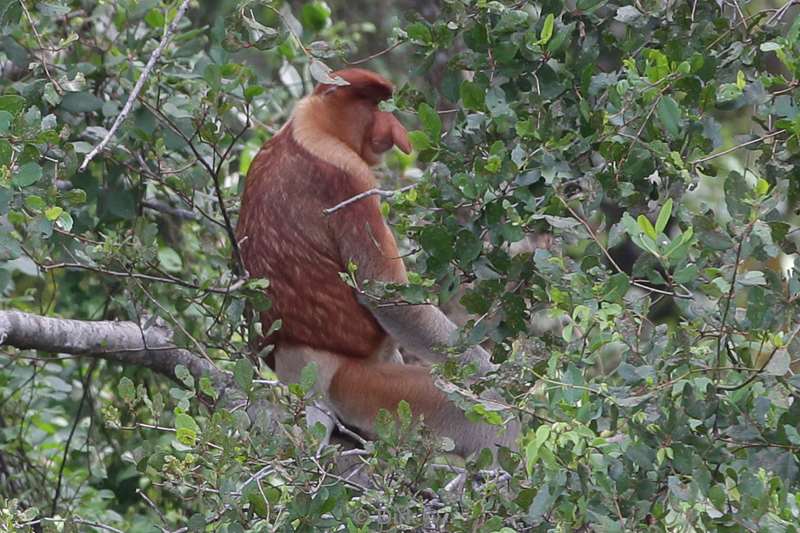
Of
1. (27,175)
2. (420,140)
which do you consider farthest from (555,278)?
(27,175)

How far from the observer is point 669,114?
6.11 ft

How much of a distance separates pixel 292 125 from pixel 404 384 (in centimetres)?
80

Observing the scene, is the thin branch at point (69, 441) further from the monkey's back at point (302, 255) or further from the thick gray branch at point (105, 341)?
the monkey's back at point (302, 255)

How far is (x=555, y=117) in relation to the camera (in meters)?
2.14

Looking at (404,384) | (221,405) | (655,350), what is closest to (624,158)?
(655,350)

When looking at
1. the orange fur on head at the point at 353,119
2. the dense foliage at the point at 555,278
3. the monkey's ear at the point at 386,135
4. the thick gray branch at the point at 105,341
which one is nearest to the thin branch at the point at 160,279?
the dense foliage at the point at 555,278

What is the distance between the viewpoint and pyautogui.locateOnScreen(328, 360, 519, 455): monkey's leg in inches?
120

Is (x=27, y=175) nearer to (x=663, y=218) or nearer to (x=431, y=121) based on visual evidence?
(x=431, y=121)

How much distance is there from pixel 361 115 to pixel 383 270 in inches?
20.7

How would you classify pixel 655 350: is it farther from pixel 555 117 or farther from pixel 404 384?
pixel 404 384

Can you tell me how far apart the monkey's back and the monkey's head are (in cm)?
24

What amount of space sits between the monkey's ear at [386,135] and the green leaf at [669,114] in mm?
1537

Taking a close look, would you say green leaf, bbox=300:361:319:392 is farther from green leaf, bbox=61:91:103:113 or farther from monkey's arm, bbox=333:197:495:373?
green leaf, bbox=61:91:103:113

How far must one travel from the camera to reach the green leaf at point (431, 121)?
6.95 feet
